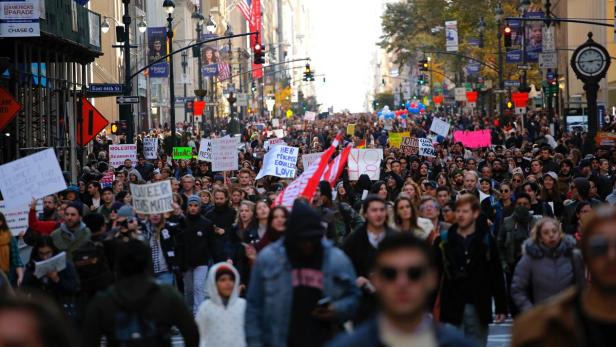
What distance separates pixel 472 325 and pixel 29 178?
6079 millimetres

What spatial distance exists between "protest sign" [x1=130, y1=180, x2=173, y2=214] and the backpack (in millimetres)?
7078

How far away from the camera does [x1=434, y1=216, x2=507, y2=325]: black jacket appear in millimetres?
10695

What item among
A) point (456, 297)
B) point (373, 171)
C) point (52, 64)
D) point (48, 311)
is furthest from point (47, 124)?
point (48, 311)

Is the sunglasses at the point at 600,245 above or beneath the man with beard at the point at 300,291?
above

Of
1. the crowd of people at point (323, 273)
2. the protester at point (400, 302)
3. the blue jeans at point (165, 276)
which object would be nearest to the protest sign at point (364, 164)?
the crowd of people at point (323, 273)

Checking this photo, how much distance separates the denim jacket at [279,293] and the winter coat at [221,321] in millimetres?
1930

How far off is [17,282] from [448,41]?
6684cm

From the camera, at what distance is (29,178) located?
1506 centimetres

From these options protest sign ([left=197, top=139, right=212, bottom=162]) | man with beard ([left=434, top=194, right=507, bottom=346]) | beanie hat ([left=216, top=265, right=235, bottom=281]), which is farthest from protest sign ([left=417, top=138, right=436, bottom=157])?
beanie hat ([left=216, top=265, right=235, bottom=281])

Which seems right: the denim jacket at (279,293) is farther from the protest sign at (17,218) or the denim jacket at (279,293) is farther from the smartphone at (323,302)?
the protest sign at (17,218)

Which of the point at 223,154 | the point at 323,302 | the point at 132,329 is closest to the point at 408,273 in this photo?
the point at 323,302

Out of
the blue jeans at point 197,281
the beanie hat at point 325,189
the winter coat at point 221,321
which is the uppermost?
the beanie hat at point 325,189

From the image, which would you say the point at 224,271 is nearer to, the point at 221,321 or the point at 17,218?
the point at 221,321

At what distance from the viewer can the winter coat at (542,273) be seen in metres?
10.3
